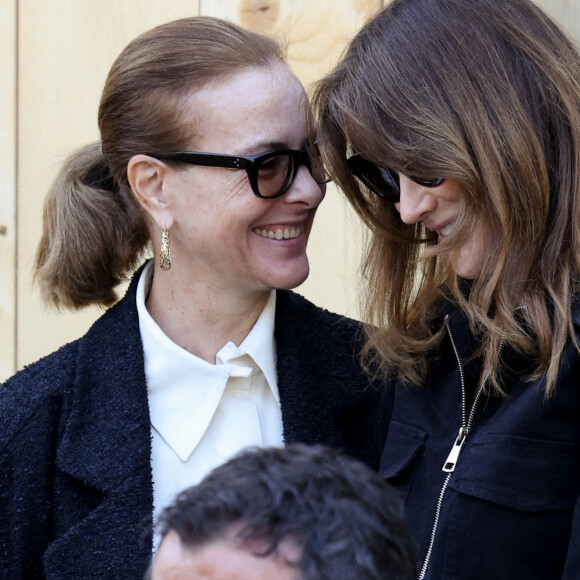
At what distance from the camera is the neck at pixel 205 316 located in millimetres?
1940

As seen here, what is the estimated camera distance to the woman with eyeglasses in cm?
179

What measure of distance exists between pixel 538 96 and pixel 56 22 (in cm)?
168

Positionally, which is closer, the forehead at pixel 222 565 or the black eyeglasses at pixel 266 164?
the forehead at pixel 222 565

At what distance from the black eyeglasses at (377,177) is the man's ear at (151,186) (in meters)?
0.39

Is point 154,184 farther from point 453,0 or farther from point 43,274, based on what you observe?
point 453,0

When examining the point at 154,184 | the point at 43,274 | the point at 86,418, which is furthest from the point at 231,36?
the point at 86,418

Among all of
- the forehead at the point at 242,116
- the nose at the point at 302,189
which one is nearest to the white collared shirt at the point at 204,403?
the nose at the point at 302,189

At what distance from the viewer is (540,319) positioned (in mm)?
1468

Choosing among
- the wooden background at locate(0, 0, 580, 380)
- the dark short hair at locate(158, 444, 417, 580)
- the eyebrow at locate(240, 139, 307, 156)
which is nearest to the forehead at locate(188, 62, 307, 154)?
the eyebrow at locate(240, 139, 307, 156)

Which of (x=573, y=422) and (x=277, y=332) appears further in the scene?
(x=277, y=332)

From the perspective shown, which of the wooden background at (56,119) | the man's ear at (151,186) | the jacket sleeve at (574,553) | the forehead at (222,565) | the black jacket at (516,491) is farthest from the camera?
the wooden background at (56,119)

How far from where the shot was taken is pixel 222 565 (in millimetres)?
810

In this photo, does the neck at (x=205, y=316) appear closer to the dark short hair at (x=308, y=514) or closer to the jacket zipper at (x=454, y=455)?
the jacket zipper at (x=454, y=455)

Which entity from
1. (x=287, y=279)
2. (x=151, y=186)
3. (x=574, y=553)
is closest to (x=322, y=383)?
(x=287, y=279)
